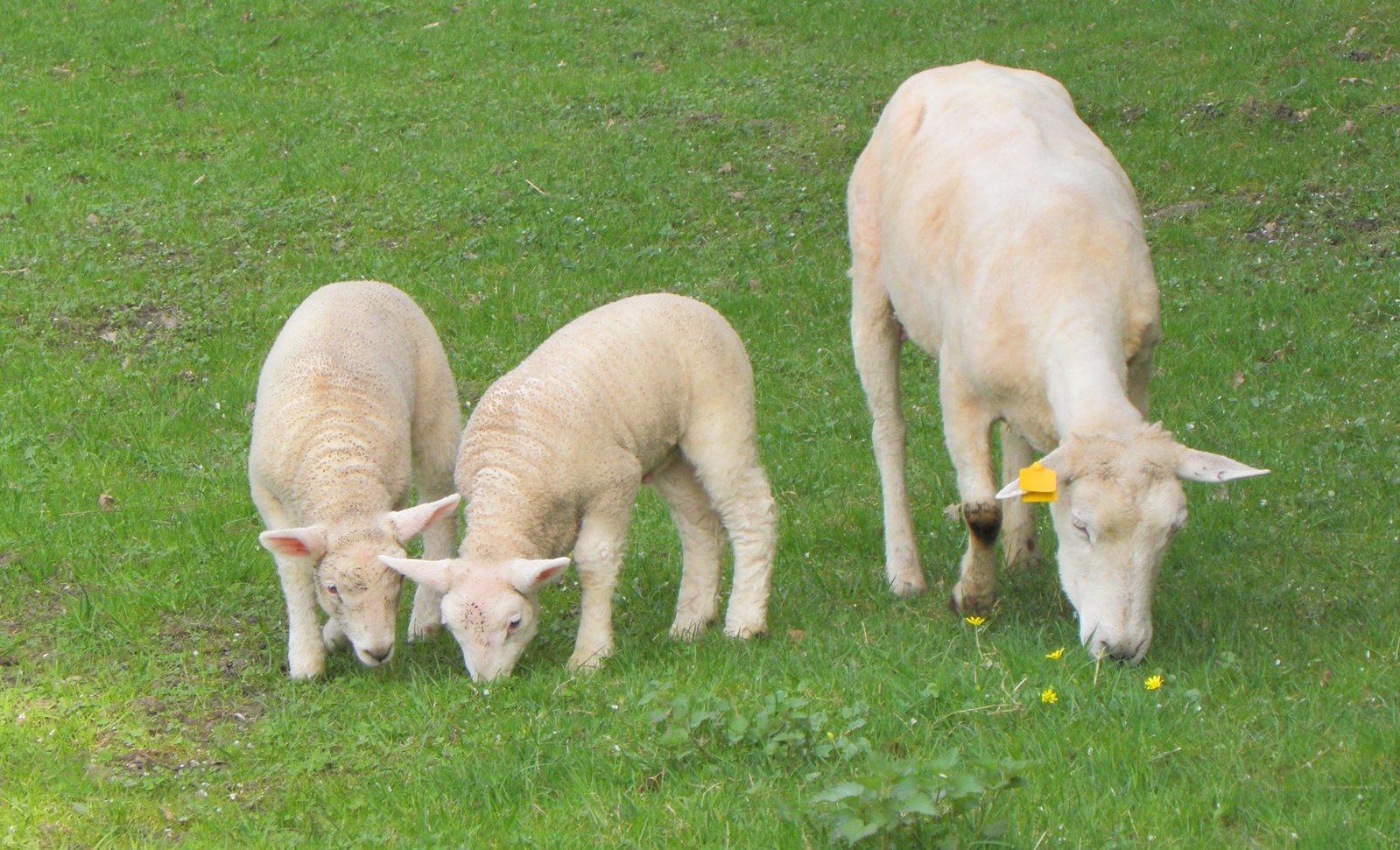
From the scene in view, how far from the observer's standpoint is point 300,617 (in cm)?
613

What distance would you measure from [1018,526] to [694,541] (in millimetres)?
1459

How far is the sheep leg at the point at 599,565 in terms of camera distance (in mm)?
6027

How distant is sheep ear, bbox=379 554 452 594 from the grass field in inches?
14.7

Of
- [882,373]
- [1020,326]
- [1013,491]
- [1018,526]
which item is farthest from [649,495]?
[1013,491]

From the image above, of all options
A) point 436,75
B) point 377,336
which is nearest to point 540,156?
point 436,75

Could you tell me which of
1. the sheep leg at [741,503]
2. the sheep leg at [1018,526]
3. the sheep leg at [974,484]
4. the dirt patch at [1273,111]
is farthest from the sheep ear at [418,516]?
the dirt patch at [1273,111]

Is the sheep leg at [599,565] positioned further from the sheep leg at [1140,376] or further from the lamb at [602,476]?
the sheep leg at [1140,376]

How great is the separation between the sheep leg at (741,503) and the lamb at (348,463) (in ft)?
3.43

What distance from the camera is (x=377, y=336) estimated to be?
6738 millimetres

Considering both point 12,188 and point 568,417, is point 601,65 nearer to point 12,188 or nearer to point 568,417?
point 12,188

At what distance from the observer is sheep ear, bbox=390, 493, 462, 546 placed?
5852 mm

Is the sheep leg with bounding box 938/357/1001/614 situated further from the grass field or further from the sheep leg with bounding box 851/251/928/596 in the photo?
the sheep leg with bounding box 851/251/928/596

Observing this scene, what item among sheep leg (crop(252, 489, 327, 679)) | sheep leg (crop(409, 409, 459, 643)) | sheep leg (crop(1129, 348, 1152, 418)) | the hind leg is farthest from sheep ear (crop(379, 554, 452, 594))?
sheep leg (crop(1129, 348, 1152, 418))

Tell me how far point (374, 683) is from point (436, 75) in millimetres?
10675
